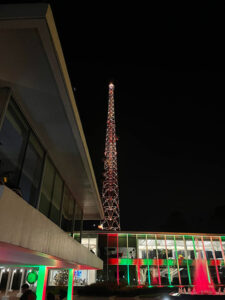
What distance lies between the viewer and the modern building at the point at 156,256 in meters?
20.8

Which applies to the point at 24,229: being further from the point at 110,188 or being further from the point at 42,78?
the point at 110,188

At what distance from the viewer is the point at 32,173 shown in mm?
7484

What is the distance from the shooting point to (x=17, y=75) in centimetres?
458

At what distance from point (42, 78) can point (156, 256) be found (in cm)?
2210

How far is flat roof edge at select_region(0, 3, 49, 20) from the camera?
334 cm

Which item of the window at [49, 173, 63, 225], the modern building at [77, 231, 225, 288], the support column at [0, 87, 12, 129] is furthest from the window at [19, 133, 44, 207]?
the modern building at [77, 231, 225, 288]

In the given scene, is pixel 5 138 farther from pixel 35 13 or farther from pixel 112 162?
pixel 112 162

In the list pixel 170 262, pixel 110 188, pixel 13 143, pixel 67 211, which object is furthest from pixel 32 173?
pixel 110 188

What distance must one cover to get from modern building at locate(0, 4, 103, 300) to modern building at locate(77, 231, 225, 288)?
12.9 m

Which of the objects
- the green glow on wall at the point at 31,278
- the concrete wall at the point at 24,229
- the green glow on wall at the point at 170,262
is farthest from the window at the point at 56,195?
the green glow on wall at the point at 170,262

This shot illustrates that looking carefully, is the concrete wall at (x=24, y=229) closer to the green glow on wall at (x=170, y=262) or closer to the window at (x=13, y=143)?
the window at (x=13, y=143)

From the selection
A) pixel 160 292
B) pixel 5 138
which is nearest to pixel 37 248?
pixel 5 138

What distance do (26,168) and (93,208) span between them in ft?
25.4

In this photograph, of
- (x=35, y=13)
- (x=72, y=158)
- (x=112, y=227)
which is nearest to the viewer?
(x=35, y=13)
